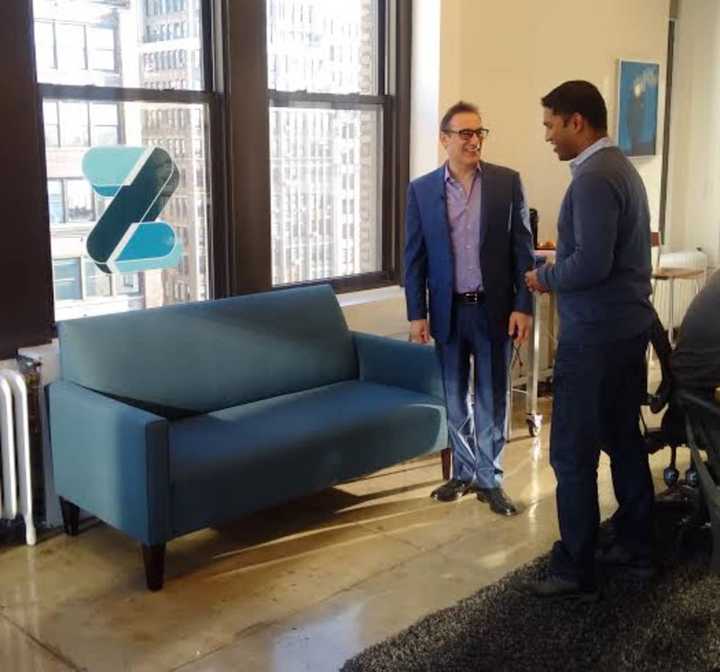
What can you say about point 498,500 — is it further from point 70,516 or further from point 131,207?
point 131,207

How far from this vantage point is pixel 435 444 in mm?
4086

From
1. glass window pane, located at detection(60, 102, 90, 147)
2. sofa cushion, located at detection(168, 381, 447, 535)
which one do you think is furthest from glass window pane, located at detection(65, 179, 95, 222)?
sofa cushion, located at detection(168, 381, 447, 535)

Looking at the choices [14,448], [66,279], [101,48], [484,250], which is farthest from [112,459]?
[101,48]

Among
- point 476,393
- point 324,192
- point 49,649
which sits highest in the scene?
point 324,192

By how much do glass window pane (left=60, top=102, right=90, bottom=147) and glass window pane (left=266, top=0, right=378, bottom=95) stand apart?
3.37 ft

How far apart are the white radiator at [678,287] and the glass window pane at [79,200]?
4263 millimetres

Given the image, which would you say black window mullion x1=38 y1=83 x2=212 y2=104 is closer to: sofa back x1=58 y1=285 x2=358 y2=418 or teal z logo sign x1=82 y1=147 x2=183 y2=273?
teal z logo sign x1=82 y1=147 x2=183 y2=273

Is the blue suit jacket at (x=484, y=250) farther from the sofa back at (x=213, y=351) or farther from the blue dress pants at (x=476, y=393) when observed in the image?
the sofa back at (x=213, y=351)

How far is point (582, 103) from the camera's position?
297cm

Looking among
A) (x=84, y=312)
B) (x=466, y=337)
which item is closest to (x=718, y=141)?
(x=466, y=337)

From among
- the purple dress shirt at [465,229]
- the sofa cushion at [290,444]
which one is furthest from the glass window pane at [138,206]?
the purple dress shirt at [465,229]

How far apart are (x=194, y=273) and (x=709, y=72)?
470 cm

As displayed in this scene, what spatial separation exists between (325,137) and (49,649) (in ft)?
9.71

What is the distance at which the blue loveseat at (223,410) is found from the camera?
3.22m
